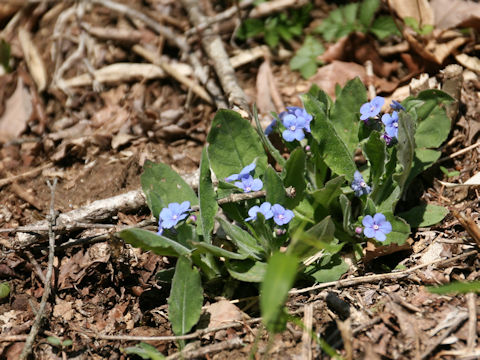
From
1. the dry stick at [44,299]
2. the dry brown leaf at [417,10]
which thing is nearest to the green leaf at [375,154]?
the dry brown leaf at [417,10]

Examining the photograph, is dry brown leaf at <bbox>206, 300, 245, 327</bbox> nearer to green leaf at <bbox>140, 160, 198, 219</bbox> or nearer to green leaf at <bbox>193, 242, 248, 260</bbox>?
green leaf at <bbox>193, 242, 248, 260</bbox>

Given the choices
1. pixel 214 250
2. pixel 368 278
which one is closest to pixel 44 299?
pixel 214 250

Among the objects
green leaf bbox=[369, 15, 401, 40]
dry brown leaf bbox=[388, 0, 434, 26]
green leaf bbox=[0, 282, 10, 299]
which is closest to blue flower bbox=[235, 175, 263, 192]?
green leaf bbox=[0, 282, 10, 299]

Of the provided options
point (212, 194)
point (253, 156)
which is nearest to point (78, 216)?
point (212, 194)

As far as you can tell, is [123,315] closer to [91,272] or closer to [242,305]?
[91,272]

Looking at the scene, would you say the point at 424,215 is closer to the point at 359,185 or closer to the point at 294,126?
the point at 359,185

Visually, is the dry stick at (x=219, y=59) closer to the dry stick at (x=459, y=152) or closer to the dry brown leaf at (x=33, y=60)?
the dry stick at (x=459, y=152)

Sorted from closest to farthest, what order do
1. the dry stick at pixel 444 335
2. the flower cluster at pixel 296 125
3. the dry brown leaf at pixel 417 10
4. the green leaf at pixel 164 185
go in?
the dry stick at pixel 444 335 → the flower cluster at pixel 296 125 → the green leaf at pixel 164 185 → the dry brown leaf at pixel 417 10
